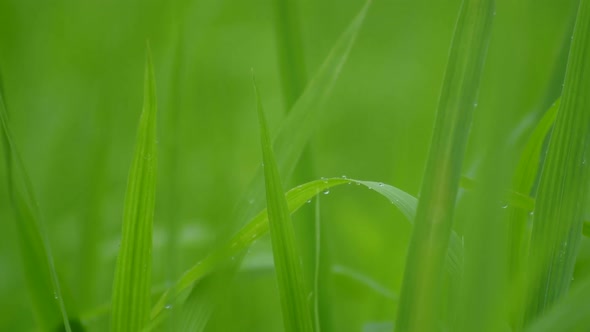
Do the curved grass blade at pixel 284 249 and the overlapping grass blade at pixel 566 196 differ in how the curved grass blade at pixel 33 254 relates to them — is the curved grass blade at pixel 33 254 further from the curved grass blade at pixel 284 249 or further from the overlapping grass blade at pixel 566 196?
the overlapping grass blade at pixel 566 196

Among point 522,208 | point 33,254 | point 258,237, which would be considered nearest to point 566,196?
point 522,208

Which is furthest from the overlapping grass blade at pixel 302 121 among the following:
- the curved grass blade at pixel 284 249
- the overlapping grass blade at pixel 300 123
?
the curved grass blade at pixel 284 249

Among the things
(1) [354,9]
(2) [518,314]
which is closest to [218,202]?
(2) [518,314]

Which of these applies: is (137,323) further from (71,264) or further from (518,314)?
(71,264)

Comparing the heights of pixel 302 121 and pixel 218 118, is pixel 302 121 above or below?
above

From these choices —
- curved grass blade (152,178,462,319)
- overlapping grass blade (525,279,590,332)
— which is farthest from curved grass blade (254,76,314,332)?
overlapping grass blade (525,279,590,332)

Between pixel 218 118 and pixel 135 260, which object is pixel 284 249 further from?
pixel 218 118
